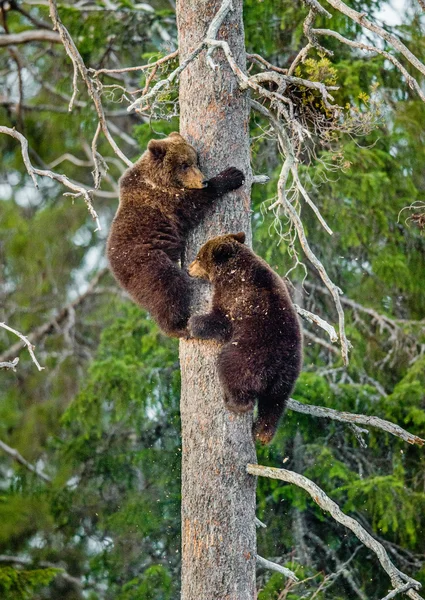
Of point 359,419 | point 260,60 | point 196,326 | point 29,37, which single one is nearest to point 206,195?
point 196,326

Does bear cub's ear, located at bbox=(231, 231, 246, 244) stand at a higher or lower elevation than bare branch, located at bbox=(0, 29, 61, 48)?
higher

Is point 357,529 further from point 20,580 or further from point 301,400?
point 20,580

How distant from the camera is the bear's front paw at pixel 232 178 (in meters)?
5.34

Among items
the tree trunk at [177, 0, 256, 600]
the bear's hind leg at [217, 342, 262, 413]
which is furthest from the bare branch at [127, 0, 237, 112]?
the bear's hind leg at [217, 342, 262, 413]

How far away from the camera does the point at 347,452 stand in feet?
31.1

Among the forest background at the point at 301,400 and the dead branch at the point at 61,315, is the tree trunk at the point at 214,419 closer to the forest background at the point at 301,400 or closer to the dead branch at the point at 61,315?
the forest background at the point at 301,400

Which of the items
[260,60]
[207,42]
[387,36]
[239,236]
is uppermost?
[387,36]

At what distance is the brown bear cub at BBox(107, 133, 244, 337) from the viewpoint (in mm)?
5316

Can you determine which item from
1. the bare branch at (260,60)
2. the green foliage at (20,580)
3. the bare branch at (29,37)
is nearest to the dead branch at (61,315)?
the bare branch at (29,37)

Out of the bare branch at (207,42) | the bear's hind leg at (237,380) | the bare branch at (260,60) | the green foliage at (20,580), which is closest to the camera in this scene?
the bare branch at (207,42)

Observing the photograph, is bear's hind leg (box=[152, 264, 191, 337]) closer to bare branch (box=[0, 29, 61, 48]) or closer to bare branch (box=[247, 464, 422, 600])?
bare branch (box=[247, 464, 422, 600])

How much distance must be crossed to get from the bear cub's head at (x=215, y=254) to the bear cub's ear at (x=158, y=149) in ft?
2.25

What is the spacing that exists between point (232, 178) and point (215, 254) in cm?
51

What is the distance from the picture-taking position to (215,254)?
203 inches
